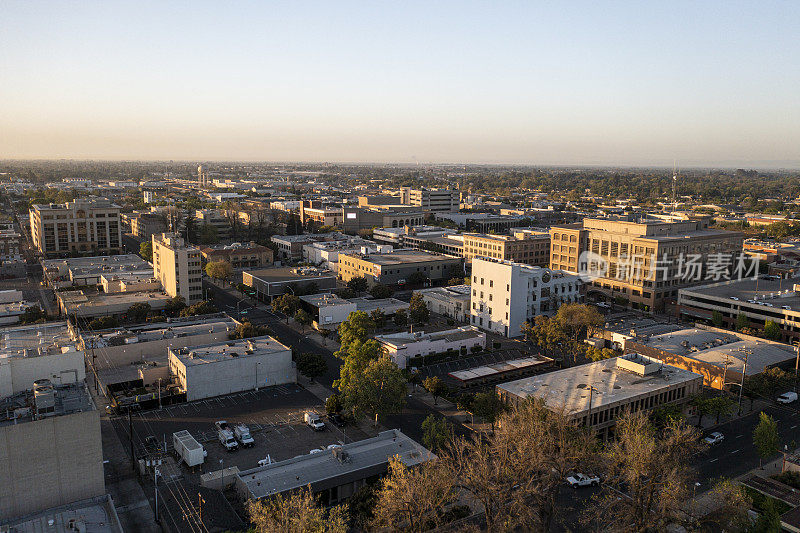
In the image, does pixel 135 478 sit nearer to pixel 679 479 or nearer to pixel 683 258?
pixel 679 479

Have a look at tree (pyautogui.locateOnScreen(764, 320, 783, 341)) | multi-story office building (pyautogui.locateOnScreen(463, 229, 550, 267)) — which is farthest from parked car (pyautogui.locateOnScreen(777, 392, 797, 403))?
multi-story office building (pyautogui.locateOnScreen(463, 229, 550, 267))

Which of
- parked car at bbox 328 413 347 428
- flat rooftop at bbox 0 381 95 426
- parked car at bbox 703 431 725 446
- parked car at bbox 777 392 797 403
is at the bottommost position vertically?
parked car at bbox 328 413 347 428

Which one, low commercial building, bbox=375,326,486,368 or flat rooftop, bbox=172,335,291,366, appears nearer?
flat rooftop, bbox=172,335,291,366

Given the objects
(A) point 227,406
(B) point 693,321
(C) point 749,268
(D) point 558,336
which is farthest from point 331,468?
(C) point 749,268

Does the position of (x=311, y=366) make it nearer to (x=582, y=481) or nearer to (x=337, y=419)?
(x=337, y=419)

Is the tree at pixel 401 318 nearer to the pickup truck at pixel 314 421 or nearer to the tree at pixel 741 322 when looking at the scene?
the pickup truck at pixel 314 421

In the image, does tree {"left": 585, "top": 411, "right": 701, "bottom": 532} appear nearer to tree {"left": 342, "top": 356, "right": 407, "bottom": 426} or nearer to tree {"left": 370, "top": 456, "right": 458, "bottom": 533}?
tree {"left": 370, "top": 456, "right": 458, "bottom": 533}

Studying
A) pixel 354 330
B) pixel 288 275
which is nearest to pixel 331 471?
pixel 354 330
